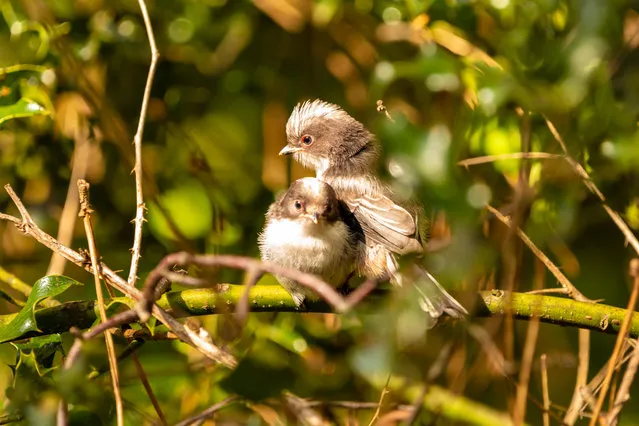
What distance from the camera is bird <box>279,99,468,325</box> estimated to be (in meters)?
3.82

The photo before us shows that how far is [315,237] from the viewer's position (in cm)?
387

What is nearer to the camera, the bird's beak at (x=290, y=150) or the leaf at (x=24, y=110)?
the leaf at (x=24, y=110)

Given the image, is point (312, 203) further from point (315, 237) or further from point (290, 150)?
point (290, 150)

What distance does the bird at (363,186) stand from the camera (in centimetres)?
382

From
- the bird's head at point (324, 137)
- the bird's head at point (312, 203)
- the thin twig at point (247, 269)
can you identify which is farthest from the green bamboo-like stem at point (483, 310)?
the bird's head at point (324, 137)

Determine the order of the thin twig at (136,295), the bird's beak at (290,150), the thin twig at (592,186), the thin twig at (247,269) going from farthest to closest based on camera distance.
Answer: the bird's beak at (290,150), the thin twig at (592,186), the thin twig at (136,295), the thin twig at (247,269)

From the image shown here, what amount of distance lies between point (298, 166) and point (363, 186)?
5.59ft

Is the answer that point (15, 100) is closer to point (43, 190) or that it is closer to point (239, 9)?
point (43, 190)

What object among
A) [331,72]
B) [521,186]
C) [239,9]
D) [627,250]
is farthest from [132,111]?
[521,186]

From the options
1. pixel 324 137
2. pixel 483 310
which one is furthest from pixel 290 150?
pixel 483 310

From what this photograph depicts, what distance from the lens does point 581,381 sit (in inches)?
136

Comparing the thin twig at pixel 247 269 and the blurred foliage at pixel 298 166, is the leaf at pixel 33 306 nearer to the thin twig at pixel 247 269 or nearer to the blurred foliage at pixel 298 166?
the blurred foliage at pixel 298 166

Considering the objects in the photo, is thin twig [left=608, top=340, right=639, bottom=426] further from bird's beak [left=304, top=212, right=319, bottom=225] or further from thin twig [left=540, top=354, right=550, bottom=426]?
bird's beak [left=304, top=212, right=319, bottom=225]

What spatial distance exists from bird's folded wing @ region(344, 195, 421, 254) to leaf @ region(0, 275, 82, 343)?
1.44 metres
